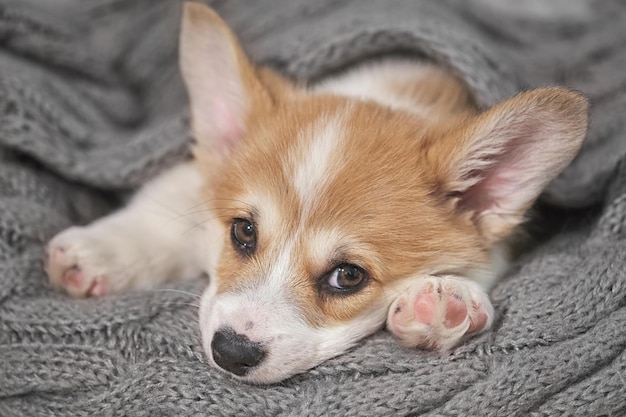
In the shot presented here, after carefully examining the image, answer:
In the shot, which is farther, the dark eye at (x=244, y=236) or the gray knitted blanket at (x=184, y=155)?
the dark eye at (x=244, y=236)

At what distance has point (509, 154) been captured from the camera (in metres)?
1.60

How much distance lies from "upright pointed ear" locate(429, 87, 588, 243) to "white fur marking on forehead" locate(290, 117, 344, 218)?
21 cm

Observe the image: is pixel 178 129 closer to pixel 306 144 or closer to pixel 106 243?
pixel 106 243

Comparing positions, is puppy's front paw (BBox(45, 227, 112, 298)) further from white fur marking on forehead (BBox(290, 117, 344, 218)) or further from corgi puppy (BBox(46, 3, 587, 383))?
white fur marking on forehead (BBox(290, 117, 344, 218))

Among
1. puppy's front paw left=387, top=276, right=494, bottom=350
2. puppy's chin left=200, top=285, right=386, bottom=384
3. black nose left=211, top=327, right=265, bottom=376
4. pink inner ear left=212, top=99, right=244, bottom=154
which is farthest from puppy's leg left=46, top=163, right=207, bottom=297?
puppy's front paw left=387, top=276, right=494, bottom=350

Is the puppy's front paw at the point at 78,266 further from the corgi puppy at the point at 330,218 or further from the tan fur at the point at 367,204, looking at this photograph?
the tan fur at the point at 367,204

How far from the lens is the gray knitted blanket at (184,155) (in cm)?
139

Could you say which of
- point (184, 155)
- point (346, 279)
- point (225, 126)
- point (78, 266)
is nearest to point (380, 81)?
point (225, 126)

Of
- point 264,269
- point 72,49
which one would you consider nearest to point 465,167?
point 264,269

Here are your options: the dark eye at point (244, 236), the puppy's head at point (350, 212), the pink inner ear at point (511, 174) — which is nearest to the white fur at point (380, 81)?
the puppy's head at point (350, 212)

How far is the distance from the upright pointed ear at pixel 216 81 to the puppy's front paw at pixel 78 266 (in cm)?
38

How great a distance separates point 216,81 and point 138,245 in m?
0.44

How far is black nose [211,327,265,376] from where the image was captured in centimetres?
141

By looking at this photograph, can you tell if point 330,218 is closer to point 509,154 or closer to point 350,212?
point 350,212
